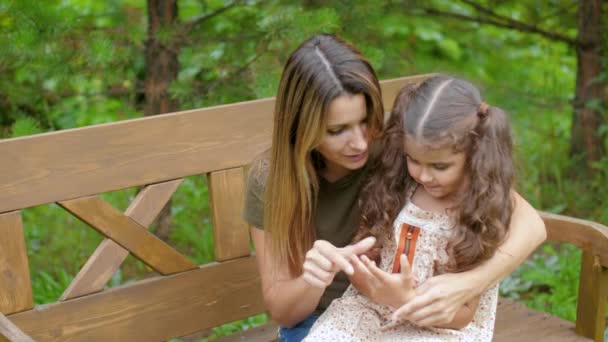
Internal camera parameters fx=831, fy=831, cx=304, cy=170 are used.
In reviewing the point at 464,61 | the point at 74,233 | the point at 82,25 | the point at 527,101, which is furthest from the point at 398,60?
the point at 464,61

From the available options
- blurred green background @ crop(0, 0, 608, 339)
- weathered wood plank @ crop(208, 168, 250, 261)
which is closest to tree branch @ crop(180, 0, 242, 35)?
blurred green background @ crop(0, 0, 608, 339)

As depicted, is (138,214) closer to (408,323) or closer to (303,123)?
(303,123)

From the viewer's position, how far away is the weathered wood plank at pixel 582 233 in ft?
8.91

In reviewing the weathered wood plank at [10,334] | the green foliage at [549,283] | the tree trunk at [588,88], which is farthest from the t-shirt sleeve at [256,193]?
the tree trunk at [588,88]

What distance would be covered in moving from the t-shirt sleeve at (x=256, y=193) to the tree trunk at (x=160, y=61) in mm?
1395

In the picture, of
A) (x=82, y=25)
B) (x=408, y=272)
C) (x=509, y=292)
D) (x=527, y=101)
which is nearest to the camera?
(x=408, y=272)

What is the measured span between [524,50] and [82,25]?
461 centimetres

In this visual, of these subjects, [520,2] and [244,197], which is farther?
[520,2]

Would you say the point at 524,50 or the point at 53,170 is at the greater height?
the point at 53,170

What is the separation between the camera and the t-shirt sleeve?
248cm

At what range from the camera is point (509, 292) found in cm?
424

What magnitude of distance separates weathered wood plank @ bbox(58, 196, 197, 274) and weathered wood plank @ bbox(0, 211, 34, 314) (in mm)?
147

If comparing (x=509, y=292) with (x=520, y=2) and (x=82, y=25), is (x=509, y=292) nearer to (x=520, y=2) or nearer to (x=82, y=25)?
(x=520, y=2)

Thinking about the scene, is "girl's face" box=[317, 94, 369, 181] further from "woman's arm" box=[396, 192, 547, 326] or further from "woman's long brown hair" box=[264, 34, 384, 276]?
"woman's arm" box=[396, 192, 547, 326]
